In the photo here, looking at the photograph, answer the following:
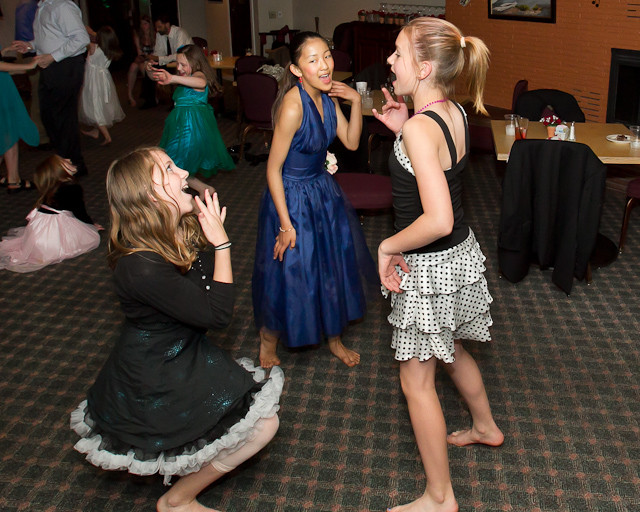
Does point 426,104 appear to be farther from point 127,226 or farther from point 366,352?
point 366,352

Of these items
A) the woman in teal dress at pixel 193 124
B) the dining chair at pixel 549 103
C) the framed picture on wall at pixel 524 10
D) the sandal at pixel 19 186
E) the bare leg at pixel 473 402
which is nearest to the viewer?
the bare leg at pixel 473 402

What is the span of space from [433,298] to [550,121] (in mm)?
2659

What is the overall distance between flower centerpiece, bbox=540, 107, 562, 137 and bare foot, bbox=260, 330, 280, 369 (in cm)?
226

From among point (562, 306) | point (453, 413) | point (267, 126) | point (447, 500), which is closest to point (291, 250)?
point (453, 413)

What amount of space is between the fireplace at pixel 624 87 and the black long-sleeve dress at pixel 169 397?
5.38 metres

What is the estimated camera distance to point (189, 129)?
6.07m

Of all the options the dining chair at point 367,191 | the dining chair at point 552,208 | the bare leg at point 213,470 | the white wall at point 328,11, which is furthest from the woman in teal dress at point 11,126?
the white wall at point 328,11

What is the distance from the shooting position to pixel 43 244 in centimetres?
460

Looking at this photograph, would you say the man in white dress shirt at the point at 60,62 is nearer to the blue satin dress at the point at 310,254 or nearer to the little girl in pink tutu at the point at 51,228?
the little girl in pink tutu at the point at 51,228

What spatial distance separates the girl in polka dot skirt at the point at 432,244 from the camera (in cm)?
198

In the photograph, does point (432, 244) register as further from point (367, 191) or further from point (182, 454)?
point (367, 191)

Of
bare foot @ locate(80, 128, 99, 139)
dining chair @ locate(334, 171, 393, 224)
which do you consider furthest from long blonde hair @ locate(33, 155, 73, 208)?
bare foot @ locate(80, 128, 99, 139)

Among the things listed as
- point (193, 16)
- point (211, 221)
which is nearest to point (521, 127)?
point (211, 221)

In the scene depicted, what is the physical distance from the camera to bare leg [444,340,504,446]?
2.46 metres
